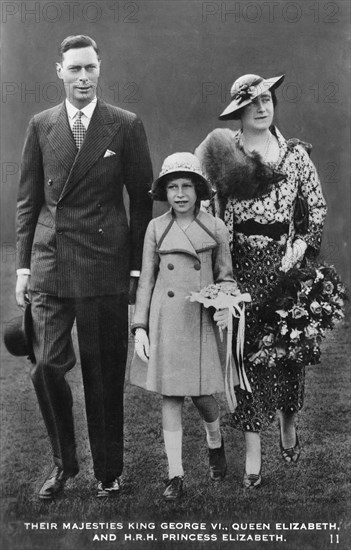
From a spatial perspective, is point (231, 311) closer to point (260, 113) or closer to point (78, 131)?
point (260, 113)

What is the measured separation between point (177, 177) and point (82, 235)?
70cm

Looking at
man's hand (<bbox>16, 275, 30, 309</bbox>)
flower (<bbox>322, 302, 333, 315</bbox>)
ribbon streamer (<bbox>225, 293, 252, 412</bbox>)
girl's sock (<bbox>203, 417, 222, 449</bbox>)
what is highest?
man's hand (<bbox>16, 275, 30, 309</bbox>)

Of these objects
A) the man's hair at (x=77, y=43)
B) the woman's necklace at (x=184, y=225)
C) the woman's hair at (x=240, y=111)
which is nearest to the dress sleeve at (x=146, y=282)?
the woman's necklace at (x=184, y=225)

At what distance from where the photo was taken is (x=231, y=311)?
5.29m

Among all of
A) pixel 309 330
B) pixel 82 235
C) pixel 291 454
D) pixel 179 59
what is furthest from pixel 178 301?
pixel 179 59

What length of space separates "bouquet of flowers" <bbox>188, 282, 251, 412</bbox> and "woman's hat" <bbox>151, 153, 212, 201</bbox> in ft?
1.98

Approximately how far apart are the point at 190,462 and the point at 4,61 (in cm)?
299

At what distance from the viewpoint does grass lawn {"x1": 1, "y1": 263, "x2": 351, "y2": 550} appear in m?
5.50

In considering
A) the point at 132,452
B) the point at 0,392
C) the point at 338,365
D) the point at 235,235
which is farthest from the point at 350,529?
the point at 0,392

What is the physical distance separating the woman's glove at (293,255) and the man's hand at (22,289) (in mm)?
1653

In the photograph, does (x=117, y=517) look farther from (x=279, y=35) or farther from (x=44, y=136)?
(x=279, y=35)

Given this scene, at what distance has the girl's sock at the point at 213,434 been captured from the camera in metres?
→ 5.52

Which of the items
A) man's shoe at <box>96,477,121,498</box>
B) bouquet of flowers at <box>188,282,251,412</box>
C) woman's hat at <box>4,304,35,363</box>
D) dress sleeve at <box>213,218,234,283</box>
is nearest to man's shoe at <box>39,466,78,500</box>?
man's shoe at <box>96,477,121,498</box>

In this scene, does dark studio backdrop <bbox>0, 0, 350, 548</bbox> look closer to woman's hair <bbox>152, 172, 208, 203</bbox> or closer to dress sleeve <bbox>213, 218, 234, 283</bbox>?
woman's hair <bbox>152, 172, 208, 203</bbox>
